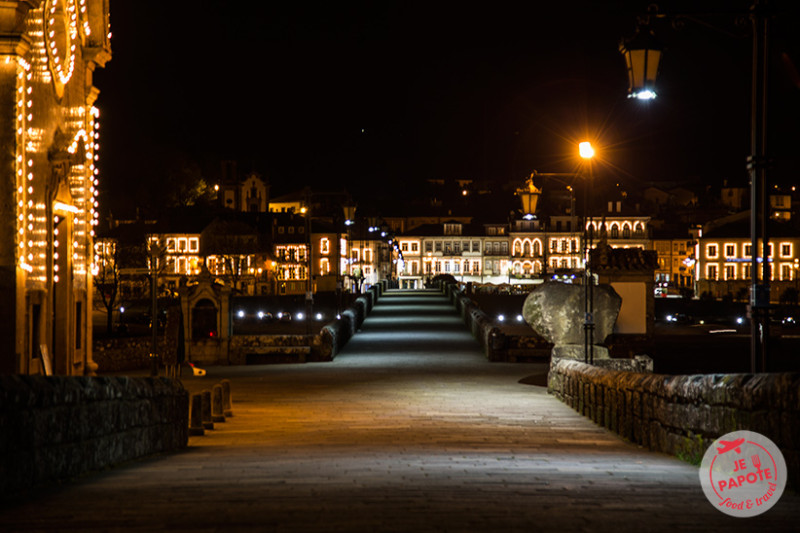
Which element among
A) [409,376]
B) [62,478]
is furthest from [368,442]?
[409,376]

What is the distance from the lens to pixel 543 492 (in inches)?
281

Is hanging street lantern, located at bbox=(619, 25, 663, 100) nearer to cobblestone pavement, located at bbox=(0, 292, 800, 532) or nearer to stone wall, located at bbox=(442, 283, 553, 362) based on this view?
cobblestone pavement, located at bbox=(0, 292, 800, 532)

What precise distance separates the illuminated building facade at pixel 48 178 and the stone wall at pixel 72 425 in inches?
165

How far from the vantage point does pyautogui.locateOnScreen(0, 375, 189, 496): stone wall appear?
23.2 ft

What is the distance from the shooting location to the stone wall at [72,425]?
7.09 m

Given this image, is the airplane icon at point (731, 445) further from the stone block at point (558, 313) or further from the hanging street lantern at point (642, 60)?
the stone block at point (558, 313)

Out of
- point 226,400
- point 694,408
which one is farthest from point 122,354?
point 694,408

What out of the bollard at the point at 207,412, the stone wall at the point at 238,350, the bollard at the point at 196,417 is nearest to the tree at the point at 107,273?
the stone wall at the point at 238,350

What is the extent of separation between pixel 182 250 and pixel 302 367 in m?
76.0

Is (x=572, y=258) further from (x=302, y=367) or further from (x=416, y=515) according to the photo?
(x=416, y=515)

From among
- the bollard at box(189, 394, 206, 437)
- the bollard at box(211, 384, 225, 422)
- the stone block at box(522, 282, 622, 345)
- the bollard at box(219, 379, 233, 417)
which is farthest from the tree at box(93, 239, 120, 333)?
the bollard at box(189, 394, 206, 437)

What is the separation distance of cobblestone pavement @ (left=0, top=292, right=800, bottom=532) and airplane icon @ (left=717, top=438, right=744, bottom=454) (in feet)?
1.38
